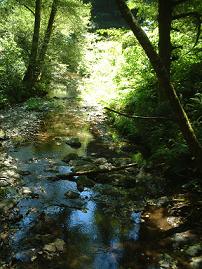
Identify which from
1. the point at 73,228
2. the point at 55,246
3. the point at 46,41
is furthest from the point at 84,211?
the point at 46,41

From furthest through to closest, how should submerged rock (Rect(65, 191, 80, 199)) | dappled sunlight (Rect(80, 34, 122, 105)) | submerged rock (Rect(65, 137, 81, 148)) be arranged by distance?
dappled sunlight (Rect(80, 34, 122, 105)), submerged rock (Rect(65, 137, 81, 148)), submerged rock (Rect(65, 191, 80, 199))

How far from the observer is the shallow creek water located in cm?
611

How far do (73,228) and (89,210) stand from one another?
84 cm

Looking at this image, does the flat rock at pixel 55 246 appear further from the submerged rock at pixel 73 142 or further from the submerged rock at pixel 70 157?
the submerged rock at pixel 73 142

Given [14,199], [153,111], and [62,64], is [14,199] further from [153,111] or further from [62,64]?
[62,64]

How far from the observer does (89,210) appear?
7.90 m

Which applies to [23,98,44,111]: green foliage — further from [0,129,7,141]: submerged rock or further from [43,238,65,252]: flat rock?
[43,238,65,252]: flat rock

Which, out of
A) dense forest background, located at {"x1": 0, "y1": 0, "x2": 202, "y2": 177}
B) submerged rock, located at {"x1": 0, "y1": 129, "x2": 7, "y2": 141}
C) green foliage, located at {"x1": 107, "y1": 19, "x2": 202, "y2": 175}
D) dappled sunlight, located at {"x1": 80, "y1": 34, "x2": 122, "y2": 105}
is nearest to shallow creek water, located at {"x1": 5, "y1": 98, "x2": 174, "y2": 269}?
green foliage, located at {"x1": 107, "y1": 19, "x2": 202, "y2": 175}

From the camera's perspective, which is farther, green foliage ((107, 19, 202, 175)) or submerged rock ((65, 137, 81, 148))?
submerged rock ((65, 137, 81, 148))

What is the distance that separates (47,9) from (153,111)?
1299 cm

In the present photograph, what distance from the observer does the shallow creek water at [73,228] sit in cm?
611

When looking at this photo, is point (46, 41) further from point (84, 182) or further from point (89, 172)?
point (84, 182)

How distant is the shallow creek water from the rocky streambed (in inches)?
0.7

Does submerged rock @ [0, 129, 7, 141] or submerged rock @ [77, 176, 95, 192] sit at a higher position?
submerged rock @ [0, 129, 7, 141]
